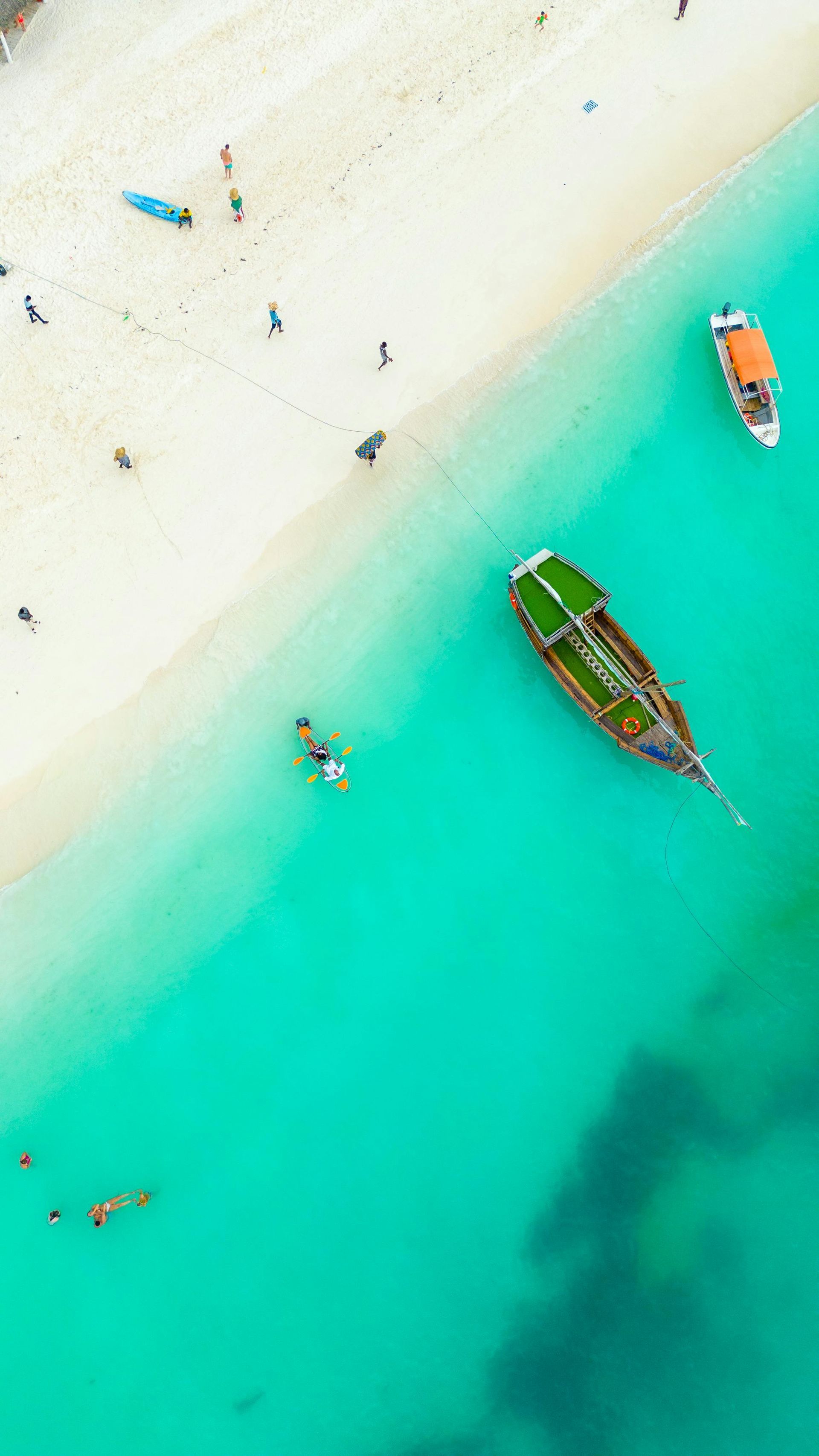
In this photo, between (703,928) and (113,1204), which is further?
(703,928)

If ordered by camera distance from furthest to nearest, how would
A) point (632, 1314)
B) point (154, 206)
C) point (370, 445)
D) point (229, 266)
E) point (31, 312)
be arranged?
point (229, 266) → point (632, 1314) → point (154, 206) → point (31, 312) → point (370, 445)

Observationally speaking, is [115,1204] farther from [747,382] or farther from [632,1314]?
[747,382]

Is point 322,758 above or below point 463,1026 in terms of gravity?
above

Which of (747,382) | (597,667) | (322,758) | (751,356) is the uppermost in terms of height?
(751,356)

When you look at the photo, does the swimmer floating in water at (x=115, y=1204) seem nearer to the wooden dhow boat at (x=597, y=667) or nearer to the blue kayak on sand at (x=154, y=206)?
the wooden dhow boat at (x=597, y=667)

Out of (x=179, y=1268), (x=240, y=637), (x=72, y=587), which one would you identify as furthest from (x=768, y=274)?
(x=179, y=1268)

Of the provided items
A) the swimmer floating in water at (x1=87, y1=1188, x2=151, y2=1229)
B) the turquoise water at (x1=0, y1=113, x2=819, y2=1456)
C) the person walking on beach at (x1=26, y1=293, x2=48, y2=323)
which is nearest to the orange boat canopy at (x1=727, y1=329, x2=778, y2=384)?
the turquoise water at (x1=0, y1=113, x2=819, y2=1456)

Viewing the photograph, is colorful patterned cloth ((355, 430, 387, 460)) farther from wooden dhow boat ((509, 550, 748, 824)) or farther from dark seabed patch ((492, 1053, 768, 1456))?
dark seabed patch ((492, 1053, 768, 1456))

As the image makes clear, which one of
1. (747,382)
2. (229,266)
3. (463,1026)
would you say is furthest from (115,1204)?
(747,382)
